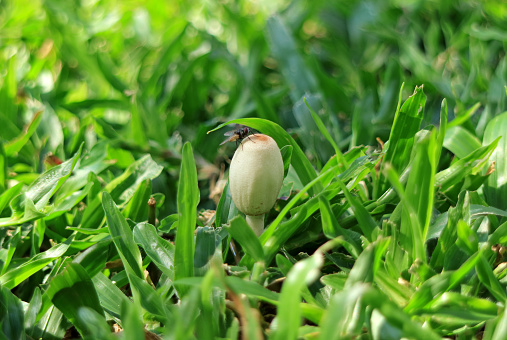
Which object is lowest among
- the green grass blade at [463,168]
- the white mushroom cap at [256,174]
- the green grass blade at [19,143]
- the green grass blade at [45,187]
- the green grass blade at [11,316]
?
the green grass blade at [11,316]

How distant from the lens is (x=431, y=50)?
6.25 feet

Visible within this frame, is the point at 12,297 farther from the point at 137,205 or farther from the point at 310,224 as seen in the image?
the point at 310,224

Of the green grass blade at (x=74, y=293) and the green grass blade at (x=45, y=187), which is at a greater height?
the green grass blade at (x=45, y=187)

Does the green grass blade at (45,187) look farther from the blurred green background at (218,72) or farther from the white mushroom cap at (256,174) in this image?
the white mushroom cap at (256,174)

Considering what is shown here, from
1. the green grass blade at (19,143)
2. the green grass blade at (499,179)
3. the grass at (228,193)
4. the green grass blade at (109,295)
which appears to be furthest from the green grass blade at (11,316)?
the green grass blade at (499,179)

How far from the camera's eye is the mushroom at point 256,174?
32.7 inches

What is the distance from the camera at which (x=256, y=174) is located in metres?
0.83

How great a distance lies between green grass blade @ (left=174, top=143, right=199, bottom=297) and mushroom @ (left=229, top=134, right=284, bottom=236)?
2.8 inches

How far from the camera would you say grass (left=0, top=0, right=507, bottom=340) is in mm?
778

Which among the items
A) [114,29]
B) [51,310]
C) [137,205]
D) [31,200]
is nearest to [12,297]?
[51,310]

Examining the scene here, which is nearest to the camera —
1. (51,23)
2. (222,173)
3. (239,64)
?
(222,173)

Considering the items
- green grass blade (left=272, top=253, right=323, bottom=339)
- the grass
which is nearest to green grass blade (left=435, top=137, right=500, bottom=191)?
the grass

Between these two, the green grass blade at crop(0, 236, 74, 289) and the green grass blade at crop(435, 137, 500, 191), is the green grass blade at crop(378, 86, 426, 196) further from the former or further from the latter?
the green grass blade at crop(0, 236, 74, 289)

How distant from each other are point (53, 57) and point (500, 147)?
170 centimetres
